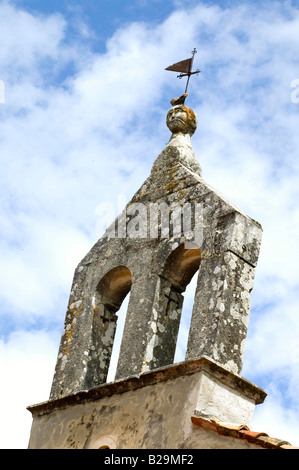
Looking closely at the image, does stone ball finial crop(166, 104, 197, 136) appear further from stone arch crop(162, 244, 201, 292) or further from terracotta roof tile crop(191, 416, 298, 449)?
terracotta roof tile crop(191, 416, 298, 449)

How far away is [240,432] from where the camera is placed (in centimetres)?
810

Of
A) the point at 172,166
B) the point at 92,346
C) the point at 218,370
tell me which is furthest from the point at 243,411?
the point at 172,166

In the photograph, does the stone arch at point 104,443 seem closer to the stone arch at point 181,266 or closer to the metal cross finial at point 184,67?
the stone arch at point 181,266

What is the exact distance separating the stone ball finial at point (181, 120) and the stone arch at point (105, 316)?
70.1 inches

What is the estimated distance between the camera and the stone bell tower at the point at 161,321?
8.91 metres

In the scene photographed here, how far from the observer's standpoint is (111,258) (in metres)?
10.9

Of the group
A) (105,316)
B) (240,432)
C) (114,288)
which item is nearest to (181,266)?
(114,288)

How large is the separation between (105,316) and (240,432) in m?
3.12

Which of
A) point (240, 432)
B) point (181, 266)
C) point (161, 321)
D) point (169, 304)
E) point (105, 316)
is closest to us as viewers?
point (240, 432)

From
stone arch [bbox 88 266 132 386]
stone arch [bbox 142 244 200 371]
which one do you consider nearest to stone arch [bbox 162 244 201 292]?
stone arch [bbox 142 244 200 371]

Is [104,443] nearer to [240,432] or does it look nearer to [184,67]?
[240,432]

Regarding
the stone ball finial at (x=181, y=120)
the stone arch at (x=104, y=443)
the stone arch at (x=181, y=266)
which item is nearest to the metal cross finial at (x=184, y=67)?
the stone ball finial at (x=181, y=120)

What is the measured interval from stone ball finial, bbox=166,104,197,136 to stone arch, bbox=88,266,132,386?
5.84ft

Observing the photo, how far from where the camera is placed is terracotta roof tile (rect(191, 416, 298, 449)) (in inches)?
308
